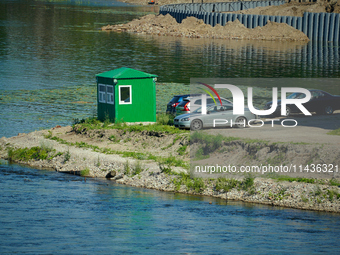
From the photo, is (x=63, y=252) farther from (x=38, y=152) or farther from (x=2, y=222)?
(x=38, y=152)

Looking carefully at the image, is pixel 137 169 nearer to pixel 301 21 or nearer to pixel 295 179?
pixel 295 179

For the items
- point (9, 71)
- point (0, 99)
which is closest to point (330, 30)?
point (9, 71)

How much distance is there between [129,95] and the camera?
28.8 meters

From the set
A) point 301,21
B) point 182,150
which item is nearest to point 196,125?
point 182,150

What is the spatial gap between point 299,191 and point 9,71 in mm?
42116

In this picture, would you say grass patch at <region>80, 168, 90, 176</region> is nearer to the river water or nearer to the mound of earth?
the river water

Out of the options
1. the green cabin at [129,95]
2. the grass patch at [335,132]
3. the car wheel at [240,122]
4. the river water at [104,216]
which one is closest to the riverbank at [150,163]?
the river water at [104,216]

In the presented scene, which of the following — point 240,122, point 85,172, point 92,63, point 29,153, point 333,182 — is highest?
point 92,63

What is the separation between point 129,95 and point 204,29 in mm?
65571

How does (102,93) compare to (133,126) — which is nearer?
(133,126)

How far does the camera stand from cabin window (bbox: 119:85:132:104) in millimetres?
28703

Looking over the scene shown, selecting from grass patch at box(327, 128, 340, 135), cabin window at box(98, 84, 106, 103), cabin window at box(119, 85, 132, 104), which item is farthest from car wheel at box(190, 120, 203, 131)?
grass patch at box(327, 128, 340, 135)

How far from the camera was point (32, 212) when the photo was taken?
61.8ft

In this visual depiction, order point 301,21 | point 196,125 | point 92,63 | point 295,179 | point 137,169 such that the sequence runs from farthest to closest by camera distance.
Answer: point 301,21 < point 92,63 < point 196,125 < point 137,169 < point 295,179
